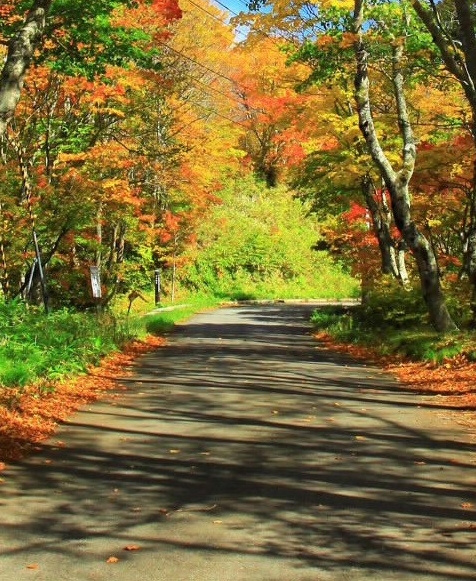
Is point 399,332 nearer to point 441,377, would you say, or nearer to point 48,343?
point 441,377

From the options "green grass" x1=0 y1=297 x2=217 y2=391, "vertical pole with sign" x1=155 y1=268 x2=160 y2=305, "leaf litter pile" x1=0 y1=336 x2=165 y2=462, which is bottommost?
"leaf litter pile" x1=0 y1=336 x2=165 y2=462

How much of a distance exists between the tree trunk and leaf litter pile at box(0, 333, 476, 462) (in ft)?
10.7

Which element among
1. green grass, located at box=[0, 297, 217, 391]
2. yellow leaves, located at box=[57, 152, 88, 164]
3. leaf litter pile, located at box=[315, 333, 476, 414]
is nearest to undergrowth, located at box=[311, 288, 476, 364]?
leaf litter pile, located at box=[315, 333, 476, 414]

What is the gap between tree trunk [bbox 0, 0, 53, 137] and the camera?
785 centimetres

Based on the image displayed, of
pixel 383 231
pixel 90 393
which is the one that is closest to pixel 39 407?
pixel 90 393

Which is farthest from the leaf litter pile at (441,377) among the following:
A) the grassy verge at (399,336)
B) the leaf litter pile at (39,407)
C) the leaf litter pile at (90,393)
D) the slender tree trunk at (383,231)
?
the slender tree trunk at (383,231)

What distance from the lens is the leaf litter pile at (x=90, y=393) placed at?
7383 millimetres

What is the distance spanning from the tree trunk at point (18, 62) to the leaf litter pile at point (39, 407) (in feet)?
10.5

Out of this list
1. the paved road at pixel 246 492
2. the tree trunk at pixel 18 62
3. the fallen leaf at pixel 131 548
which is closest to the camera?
the paved road at pixel 246 492

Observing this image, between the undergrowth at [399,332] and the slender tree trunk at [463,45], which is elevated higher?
the slender tree trunk at [463,45]

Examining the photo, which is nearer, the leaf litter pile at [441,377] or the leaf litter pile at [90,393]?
the leaf litter pile at [90,393]

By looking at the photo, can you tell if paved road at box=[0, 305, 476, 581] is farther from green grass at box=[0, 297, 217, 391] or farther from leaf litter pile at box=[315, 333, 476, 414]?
green grass at box=[0, 297, 217, 391]

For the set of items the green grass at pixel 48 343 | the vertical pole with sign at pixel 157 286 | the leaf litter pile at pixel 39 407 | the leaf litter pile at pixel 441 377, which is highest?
the vertical pole with sign at pixel 157 286

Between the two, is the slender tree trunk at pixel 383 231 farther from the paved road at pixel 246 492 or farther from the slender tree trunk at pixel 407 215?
the paved road at pixel 246 492
